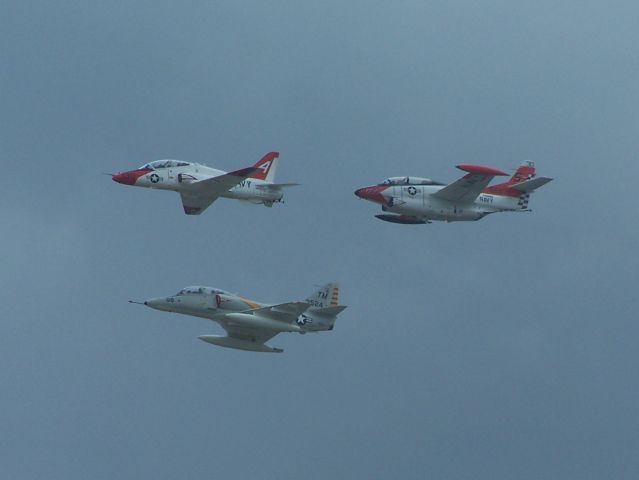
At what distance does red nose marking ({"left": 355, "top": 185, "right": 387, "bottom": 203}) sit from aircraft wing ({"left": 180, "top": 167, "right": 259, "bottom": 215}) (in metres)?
8.51

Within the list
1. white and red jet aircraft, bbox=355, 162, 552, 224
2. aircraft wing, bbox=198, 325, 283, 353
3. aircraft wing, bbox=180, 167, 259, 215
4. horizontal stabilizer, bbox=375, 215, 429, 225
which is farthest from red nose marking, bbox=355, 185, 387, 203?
aircraft wing, bbox=198, 325, 283, 353

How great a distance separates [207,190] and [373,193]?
1147 cm

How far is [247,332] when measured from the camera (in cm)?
10944

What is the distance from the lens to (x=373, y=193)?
108 m

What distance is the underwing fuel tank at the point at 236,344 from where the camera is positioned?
110 metres

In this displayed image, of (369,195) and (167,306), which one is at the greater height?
(369,195)

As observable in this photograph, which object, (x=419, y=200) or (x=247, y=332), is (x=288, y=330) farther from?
(x=419, y=200)

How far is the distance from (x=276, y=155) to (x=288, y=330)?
1343 cm

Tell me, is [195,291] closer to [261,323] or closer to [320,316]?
[261,323]

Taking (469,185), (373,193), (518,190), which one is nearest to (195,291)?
(373,193)

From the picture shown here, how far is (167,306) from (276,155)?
1334cm

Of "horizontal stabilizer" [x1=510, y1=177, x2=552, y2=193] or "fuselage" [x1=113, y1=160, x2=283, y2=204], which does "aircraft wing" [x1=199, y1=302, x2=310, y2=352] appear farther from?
"horizontal stabilizer" [x1=510, y1=177, x2=552, y2=193]

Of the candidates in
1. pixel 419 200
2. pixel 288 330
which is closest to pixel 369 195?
pixel 419 200

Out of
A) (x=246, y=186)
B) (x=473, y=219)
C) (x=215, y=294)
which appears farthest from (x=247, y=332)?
(x=473, y=219)
